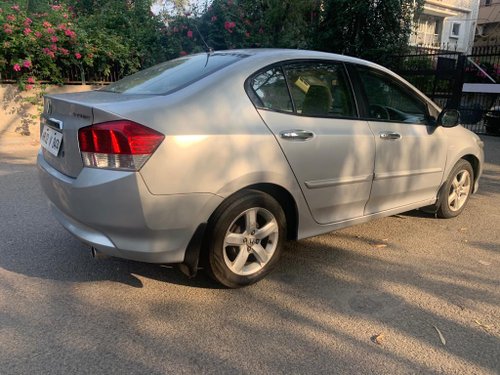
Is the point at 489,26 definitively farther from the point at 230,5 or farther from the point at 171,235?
the point at 171,235

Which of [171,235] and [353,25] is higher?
[353,25]

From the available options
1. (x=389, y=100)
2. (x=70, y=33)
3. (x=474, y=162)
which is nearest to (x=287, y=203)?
(x=389, y=100)

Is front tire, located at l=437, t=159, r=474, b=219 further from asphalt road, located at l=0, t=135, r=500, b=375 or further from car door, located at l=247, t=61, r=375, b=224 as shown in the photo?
car door, located at l=247, t=61, r=375, b=224

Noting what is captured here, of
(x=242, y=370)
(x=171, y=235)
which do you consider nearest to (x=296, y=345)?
(x=242, y=370)

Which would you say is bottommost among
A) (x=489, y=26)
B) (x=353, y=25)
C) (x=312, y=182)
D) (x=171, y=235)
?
(x=171, y=235)

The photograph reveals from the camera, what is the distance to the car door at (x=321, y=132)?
3164 mm

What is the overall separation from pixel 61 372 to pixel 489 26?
3939 centimetres

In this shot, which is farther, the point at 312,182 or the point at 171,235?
the point at 312,182

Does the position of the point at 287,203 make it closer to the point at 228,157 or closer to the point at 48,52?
the point at 228,157

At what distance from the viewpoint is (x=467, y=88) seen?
11.0m

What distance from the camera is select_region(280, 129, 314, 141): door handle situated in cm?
312

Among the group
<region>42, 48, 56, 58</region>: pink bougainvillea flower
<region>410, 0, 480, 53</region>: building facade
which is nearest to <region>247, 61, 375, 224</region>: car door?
<region>42, 48, 56, 58</region>: pink bougainvillea flower

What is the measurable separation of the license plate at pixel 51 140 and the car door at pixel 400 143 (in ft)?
7.80

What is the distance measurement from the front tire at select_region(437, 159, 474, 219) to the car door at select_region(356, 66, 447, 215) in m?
0.23
